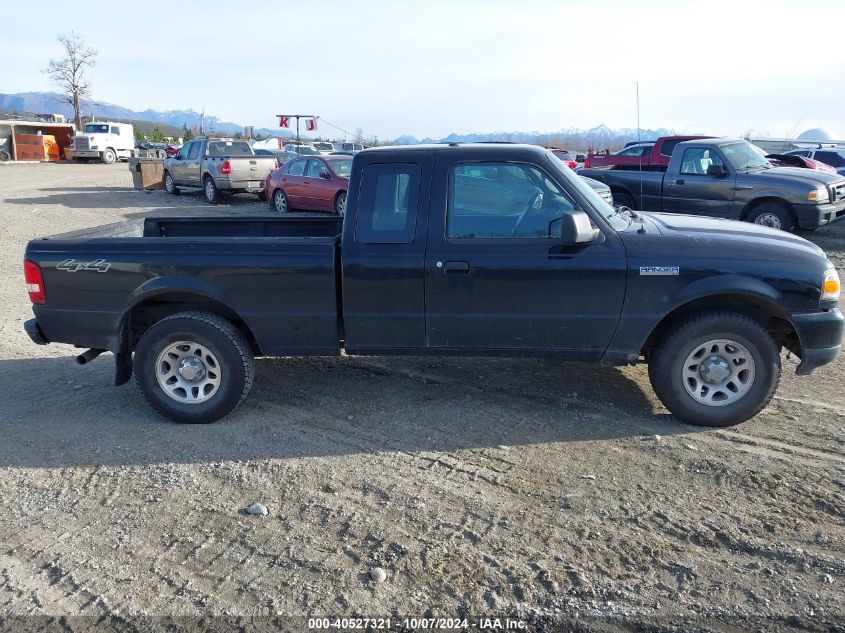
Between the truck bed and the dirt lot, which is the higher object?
the truck bed

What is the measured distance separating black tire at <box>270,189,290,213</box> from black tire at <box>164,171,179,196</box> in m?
6.11

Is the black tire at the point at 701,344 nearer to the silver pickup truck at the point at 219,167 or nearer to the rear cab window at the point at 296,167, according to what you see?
the rear cab window at the point at 296,167

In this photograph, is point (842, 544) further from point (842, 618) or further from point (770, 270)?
point (770, 270)

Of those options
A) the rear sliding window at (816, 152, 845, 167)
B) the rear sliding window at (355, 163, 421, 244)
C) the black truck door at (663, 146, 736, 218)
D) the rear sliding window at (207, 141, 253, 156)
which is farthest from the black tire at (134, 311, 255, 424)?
the rear sliding window at (816, 152, 845, 167)

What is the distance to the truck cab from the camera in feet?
137

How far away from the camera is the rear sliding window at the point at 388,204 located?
4859mm

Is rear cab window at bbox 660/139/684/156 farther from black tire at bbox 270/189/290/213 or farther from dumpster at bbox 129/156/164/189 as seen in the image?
dumpster at bbox 129/156/164/189

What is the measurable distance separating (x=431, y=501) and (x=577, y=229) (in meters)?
1.88

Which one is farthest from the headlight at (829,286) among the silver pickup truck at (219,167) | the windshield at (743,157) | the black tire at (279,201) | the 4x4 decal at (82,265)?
the silver pickup truck at (219,167)

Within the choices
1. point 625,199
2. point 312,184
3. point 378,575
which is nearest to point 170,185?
point 312,184

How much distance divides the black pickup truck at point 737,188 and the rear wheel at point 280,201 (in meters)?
8.04

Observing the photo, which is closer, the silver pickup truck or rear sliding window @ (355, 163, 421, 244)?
rear sliding window @ (355, 163, 421, 244)

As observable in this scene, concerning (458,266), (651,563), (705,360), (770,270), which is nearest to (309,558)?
(651,563)

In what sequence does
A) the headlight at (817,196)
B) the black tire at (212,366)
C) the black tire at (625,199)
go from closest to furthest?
the black tire at (212,366)
the headlight at (817,196)
the black tire at (625,199)
